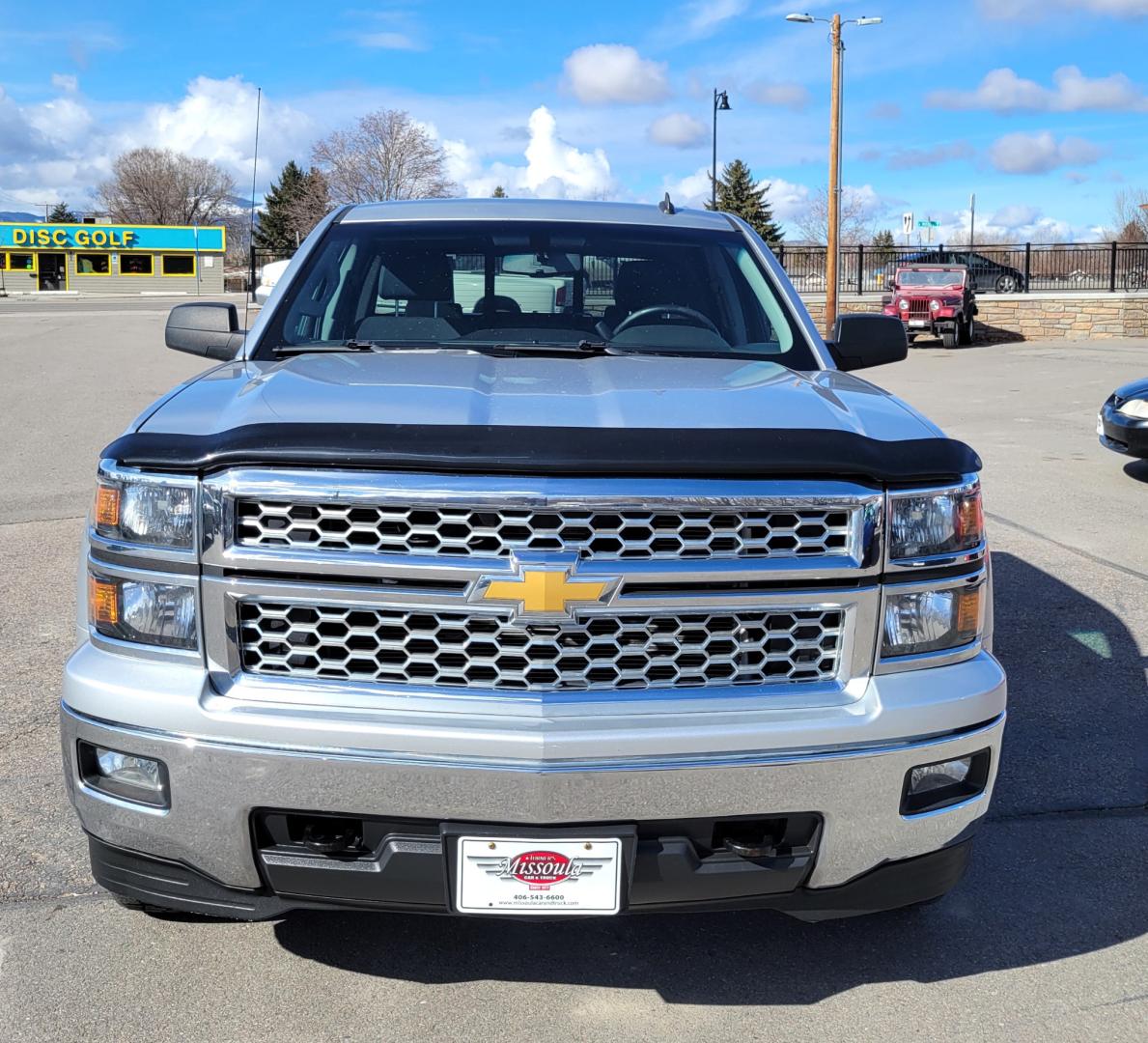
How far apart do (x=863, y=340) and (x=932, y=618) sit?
183 cm

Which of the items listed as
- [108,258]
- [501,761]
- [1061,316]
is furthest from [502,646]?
[108,258]

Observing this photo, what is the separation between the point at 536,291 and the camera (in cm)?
407

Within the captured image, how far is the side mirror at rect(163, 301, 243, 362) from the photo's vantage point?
4.10 meters

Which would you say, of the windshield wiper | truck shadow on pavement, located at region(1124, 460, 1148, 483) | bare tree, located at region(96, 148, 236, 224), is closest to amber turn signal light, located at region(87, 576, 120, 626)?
the windshield wiper

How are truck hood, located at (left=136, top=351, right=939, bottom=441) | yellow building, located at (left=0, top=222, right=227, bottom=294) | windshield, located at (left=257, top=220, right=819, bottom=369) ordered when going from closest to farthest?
truck hood, located at (left=136, top=351, right=939, bottom=441) < windshield, located at (left=257, top=220, right=819, bottom=369) < yellow building, located at (left=0, top=222, right=227, bottom=294)

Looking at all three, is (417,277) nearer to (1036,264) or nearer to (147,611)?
(147,611)

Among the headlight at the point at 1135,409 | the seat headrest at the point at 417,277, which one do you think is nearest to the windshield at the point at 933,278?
the headlight at the point at 1135,409

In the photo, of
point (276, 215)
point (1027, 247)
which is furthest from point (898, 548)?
point (276, 215)

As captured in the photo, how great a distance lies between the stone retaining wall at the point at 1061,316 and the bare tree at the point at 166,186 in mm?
76167

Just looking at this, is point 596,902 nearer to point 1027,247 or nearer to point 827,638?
point 827,638

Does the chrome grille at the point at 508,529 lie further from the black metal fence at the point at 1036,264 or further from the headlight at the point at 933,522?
the black metal fence at the point at 1036,264

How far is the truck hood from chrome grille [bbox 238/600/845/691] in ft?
1.28

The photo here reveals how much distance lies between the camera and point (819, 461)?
7.95 ft

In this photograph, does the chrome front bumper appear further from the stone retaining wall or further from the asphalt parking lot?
the stone retaining wall
